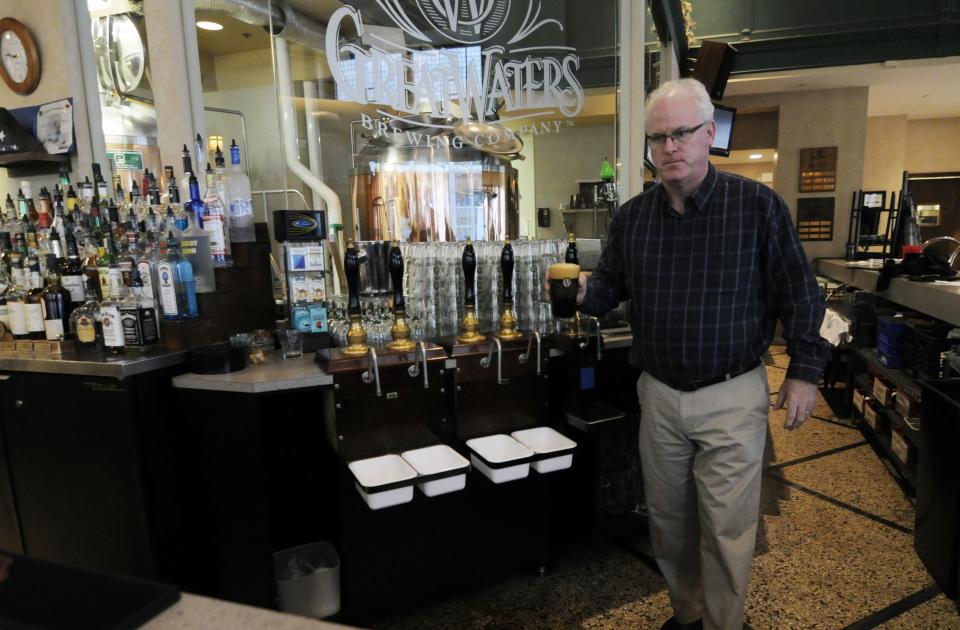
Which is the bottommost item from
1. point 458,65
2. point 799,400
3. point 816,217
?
point 799,400

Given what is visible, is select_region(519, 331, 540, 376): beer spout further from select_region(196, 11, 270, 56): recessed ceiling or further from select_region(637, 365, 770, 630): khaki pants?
select_region(196, 11, 270, 56): recessed ceiling

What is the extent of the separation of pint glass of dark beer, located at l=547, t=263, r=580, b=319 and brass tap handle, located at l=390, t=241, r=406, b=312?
0.56 m

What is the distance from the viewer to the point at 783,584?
7.81 feet

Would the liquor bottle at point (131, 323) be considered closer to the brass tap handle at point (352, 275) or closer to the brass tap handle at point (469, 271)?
the brass tap handle at point (352, 275)

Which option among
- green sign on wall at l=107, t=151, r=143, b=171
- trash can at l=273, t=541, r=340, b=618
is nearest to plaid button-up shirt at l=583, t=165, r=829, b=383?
trash can at l=273, t=541, r=340, b=618

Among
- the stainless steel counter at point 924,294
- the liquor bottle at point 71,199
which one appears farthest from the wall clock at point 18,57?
the stainless steel counter at point 924,294

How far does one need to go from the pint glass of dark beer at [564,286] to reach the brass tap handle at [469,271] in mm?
376

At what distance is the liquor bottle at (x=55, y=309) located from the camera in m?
2.36

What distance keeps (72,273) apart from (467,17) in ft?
7.11

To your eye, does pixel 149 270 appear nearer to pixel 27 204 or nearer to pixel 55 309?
pixel 55 309

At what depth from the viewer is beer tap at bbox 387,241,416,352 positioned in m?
2.14

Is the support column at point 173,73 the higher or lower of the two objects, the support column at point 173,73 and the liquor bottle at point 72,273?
the higher

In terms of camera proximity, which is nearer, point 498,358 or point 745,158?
point 498,358

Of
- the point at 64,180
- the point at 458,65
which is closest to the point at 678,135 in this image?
the point at 458,65
